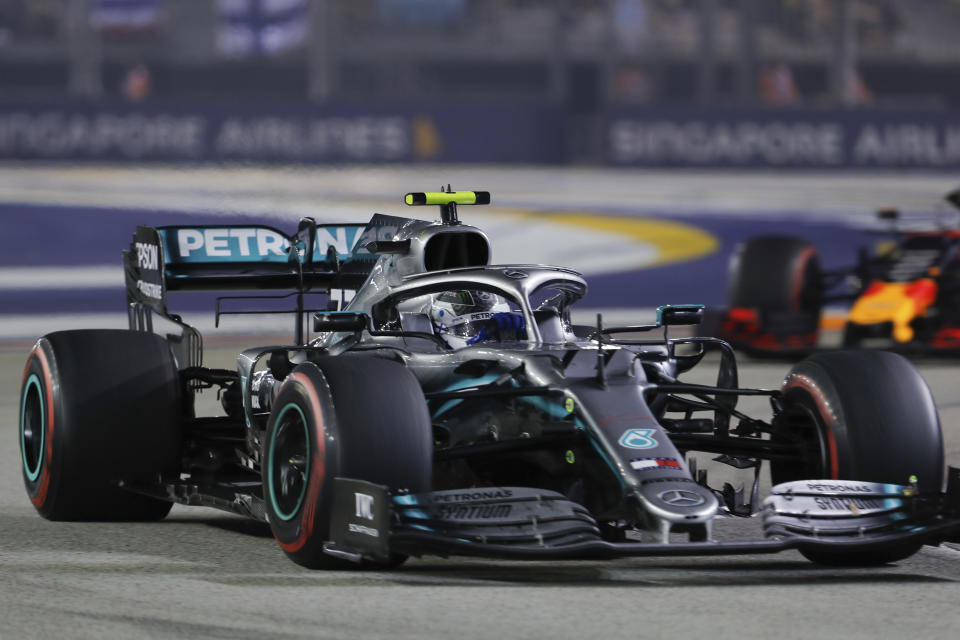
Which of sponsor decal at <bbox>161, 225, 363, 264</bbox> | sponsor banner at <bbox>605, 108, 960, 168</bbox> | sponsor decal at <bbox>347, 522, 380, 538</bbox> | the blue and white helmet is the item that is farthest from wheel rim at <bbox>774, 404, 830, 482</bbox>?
sponsor banner at <bbox>605, 108, 960, 168</bbox>

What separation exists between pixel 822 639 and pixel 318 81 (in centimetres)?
3601

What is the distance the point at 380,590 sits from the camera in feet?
20.6

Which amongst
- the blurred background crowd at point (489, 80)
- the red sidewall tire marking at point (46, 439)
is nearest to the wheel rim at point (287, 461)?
the red sidewall tire marking at point (46, 439)

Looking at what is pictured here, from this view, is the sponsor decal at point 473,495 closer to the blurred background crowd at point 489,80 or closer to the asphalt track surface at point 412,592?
the asphalt track surface at point 412,592

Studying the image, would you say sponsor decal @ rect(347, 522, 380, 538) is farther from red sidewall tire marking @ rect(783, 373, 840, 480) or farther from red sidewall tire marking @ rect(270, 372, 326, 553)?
red sidewall tire marking @ rect(783, 373, 840, 480)

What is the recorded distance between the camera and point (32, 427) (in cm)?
866

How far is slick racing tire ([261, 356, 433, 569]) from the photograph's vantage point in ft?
21.0

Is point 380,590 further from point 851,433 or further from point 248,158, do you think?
point 248,158

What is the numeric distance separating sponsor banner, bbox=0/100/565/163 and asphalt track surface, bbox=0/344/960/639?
21270 mm

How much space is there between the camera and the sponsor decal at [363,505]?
6.20m

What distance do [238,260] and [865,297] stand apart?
321 inches

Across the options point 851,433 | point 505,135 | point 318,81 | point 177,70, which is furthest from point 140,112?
point 851,433

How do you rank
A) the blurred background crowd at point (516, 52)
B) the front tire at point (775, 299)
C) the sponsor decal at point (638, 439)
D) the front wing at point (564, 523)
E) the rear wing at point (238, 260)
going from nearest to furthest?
the front wing at point (564, 523), the sponsor decal at point (638, 439), the rear wing at point (238, 260), the front tire at point (775, 299), the blurred background crowd at point (516, 52)

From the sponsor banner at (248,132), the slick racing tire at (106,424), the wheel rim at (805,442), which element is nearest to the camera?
the wheel rim at (805,442)
